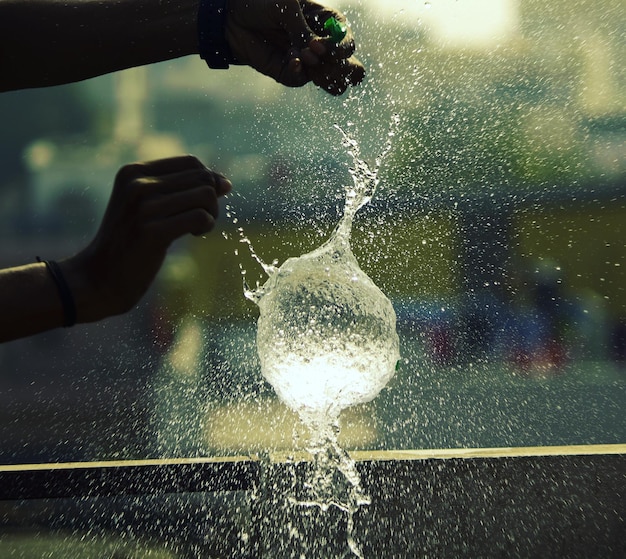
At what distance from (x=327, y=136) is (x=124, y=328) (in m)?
2.58

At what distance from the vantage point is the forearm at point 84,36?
282 centimetres

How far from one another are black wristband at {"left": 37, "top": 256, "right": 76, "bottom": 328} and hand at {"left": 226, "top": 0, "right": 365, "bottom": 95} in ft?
3.11

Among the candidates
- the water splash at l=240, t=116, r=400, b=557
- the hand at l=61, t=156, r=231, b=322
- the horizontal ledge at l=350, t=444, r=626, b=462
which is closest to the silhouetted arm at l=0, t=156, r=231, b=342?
the hand at l=61, t=156, r=231, b=322

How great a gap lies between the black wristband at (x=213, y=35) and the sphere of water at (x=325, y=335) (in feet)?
2.69

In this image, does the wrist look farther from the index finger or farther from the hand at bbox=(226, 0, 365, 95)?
the hand at bbox=(226, 0, 365, 95)

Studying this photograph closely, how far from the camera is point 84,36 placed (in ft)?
9.49

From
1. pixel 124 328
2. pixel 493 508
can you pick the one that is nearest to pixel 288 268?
pixel 493 508

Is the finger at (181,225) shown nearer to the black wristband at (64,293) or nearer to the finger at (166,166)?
the finger at (166,166)

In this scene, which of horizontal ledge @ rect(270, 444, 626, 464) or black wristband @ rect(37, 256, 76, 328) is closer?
black wristband @ rect(37, 256, 76, 328)

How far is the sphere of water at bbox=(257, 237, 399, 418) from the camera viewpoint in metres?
2.39


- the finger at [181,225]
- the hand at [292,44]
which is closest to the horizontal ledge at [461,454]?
the finger at [181,225]

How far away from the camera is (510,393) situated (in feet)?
18.1

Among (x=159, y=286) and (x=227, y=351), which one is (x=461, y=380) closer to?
(x=227, y=351)

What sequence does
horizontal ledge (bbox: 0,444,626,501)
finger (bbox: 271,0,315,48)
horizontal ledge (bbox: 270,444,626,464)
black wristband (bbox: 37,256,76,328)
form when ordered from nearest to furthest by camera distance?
black wristband (bbox: 37,256,76,328) < finger (bbox: 271,0,315,48) < horizontal ledge (bbox: 270,444,626,464) < horizontal ledge (bbox: 0,444,626,501)
